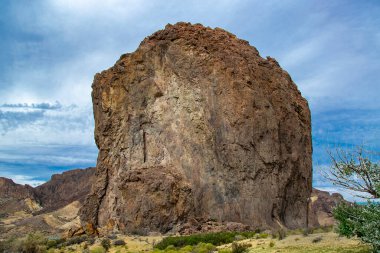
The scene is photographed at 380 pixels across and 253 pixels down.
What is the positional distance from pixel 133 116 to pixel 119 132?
7.67 feet

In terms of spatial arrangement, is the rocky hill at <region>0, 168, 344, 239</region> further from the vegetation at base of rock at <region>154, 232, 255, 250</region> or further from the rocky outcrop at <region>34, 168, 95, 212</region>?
the vegetation at base of rock at <region>154, 232, 255, 250</region>

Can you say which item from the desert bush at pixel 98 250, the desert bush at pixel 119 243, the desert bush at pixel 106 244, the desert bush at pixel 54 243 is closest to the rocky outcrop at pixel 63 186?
the desert bush at pixel 54 243

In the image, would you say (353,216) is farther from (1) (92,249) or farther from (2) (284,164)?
(2) (284,164)

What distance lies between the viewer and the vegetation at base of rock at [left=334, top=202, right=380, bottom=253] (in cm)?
1367

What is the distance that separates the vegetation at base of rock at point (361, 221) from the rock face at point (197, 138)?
18.4 meters

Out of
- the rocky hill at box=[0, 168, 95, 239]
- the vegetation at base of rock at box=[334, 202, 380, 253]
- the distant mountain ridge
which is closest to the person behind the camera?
the vegetation at base of rock at box=[334, 202, 380, 253]

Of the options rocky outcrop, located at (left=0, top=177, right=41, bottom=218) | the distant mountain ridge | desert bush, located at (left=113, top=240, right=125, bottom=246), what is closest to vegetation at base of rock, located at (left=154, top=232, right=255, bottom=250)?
desert bush, located at (left=113, top=240, right=125, bottom=246)

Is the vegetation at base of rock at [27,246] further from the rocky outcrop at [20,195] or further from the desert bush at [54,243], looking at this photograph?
the rocky outcrop at [20,195]

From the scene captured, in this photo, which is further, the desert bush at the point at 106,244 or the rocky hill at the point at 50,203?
the rocky hill at the point at 50,203

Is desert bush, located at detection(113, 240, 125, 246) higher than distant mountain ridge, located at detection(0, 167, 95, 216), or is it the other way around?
distant mountain ridge, located at detection(0, 167, 95, 216)

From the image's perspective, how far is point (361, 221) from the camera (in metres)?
15.1

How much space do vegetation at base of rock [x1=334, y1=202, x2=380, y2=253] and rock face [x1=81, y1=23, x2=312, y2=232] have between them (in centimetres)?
1844

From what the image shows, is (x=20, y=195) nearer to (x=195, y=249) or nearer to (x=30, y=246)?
(x=30, y=246)

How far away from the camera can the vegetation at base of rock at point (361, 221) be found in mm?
13672
